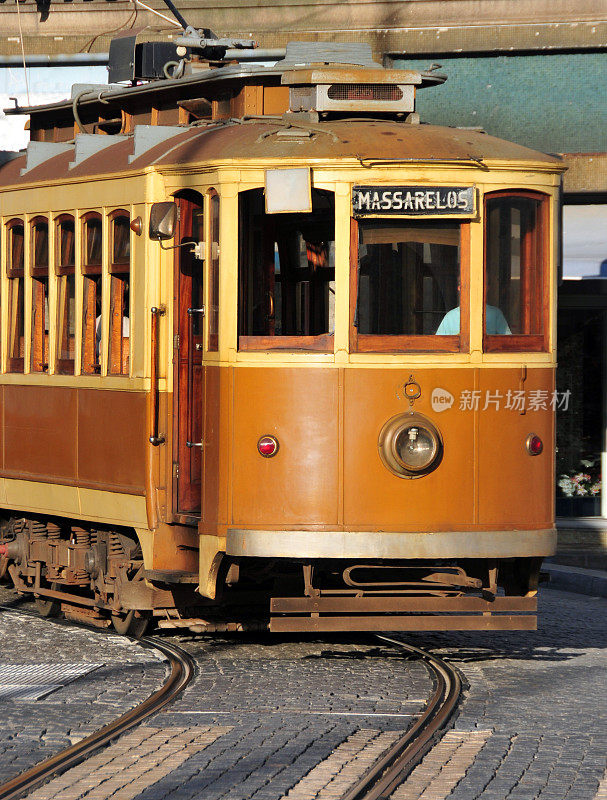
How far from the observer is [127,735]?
23.8 ft

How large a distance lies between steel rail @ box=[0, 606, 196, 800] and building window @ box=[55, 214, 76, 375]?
2.10 meters

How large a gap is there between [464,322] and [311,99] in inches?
70.1

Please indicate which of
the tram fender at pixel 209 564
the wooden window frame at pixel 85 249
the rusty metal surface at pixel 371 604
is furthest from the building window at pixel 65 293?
the rusty metal surface at pixel 371 604

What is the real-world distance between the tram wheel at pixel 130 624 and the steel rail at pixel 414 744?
2.14m

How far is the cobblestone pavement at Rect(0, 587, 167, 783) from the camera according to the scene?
718cm

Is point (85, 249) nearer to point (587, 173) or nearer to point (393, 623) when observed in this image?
point (393, 623)

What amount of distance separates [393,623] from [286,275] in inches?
91.1

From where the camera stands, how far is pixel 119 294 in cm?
964

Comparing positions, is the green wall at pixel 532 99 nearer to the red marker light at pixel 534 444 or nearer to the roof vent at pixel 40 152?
the roof vent at pixel 40 152

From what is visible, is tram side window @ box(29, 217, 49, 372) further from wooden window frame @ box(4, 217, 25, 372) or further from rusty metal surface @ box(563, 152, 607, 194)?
rusty metal surface @ box(563, 152, 607, 194)

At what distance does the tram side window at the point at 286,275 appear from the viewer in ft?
28.5

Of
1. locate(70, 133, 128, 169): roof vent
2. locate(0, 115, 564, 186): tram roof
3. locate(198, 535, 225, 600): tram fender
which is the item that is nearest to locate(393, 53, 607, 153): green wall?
locate(70, 133, 128, 169): roof vent

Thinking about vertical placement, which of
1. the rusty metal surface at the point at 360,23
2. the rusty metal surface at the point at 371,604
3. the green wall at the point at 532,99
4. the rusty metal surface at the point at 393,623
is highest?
the rusty metal surface at the point at 360,23

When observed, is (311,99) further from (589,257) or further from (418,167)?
(589,257)
